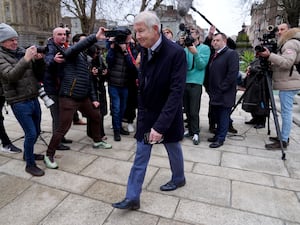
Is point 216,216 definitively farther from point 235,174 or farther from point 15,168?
point 15,168

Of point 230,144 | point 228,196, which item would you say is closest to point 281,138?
point 230,144

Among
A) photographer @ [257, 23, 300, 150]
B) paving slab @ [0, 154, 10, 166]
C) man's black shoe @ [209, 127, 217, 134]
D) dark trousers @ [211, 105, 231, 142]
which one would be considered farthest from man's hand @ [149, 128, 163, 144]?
man's black shoe @ [209, 127, 217, 134]

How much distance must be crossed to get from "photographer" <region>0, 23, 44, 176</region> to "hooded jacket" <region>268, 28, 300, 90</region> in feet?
10.4

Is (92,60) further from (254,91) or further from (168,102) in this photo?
(254,91)

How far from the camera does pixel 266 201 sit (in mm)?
2574

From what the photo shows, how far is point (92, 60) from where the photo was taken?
4.10 m

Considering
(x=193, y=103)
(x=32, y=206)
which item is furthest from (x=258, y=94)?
(x=32, y=206)

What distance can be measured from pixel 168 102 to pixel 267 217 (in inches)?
56.9

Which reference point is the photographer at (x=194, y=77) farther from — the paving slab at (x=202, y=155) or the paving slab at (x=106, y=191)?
the paving slab at (x=106, y=191)

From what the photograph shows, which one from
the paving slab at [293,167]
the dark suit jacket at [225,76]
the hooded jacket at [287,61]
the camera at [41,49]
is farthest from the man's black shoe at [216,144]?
the camera at [41,49]

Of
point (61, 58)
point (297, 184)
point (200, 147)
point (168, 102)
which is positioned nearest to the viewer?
point (168, 102)

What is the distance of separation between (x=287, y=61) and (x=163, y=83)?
7.53 feet

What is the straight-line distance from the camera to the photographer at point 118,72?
4.11 m

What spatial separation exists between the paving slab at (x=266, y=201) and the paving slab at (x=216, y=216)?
100 millimetres
